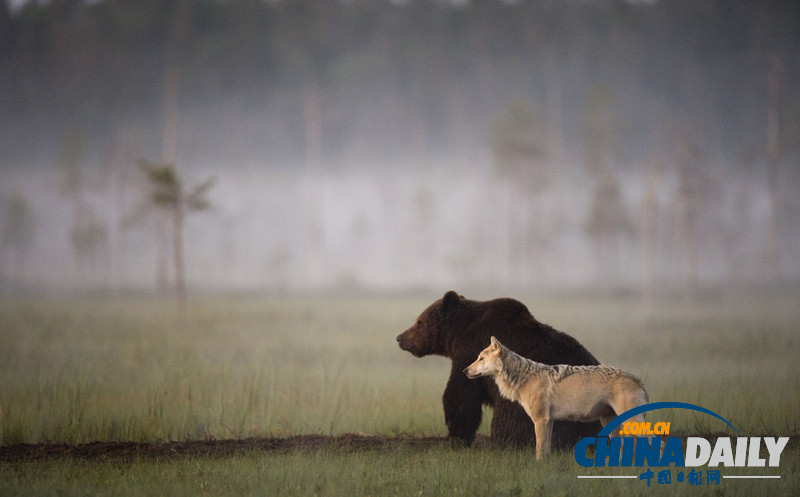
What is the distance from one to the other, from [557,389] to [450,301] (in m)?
2.38

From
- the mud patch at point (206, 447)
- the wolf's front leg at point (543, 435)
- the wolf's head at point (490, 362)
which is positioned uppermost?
the wolf's head at point (490, 362)

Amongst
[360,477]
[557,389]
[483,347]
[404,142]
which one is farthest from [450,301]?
[404,142]

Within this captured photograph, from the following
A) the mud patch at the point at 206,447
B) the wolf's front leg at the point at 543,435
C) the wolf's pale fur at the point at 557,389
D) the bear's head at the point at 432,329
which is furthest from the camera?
the bear's head at the point at 432,329

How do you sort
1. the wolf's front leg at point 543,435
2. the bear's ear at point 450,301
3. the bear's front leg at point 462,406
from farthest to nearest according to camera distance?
the bear's ear at point 450,301, the bear's front leg at point 462,406, the wolf's front leg at point 543,435

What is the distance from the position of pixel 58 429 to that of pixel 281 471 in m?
4.76

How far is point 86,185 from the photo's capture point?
2724 inches

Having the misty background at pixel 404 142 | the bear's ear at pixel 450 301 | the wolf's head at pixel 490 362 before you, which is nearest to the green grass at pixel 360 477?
the wolf's head at pixel 490 362

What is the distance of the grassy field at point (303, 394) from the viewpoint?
26.2 ft

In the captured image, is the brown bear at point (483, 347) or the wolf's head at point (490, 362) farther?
the brown bear at point (483, 347)

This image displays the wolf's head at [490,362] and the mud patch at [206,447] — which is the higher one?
the wolf's head at [490,362]

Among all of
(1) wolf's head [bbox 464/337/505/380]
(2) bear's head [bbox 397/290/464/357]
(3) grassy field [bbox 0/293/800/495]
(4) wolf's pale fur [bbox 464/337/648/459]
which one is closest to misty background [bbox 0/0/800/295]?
(3) grassy field [bbox 0/293/800/495]

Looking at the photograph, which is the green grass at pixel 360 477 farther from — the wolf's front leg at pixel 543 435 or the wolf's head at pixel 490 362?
the wolf's head at pixel 490 362

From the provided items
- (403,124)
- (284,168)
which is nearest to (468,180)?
(403,124)

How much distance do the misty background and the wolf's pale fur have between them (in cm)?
4386
